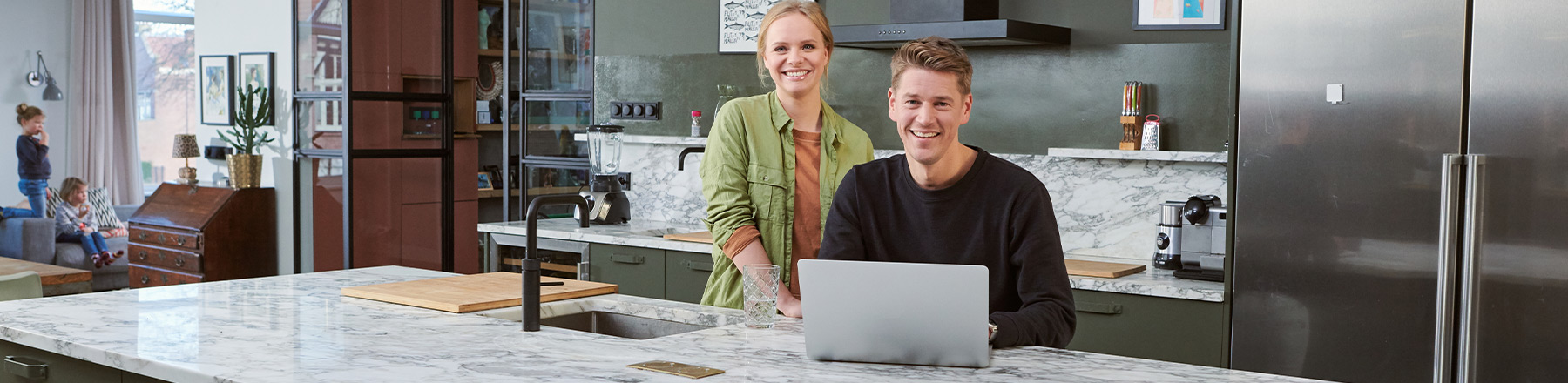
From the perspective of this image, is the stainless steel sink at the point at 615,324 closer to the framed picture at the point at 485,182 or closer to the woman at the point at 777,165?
the woman at the point at 777,165

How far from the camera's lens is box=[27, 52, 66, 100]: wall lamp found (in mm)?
9344

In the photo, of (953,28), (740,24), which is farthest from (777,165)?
(740,24)

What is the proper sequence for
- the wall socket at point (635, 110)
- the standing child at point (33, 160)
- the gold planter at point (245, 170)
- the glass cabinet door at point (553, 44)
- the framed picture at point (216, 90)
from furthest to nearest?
the standing child at point (33, 160), the framed picture at point (216, 90), the gold planter at point (245, 170), the glass cabinet door at point (553, 44), the wall socket at point (635, 110)

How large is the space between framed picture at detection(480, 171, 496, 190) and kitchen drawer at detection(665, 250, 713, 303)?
3.16 meters

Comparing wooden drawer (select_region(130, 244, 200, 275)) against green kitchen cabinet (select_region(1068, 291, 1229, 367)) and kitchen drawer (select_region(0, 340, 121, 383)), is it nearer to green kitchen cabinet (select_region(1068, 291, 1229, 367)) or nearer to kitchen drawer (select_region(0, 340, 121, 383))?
kitchen drawer (select_region(0, 340, 121, 383))

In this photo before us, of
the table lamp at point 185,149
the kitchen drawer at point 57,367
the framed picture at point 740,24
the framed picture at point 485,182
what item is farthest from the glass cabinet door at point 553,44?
the kitchen drawer at point 57,367

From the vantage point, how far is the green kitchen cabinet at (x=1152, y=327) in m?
3.15

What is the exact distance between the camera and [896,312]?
170 cm

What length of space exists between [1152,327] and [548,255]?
2.34 metres

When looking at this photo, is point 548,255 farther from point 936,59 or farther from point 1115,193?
point 936,59

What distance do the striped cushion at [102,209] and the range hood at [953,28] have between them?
6419mm

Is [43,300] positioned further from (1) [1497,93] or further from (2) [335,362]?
(1) [1497,93]

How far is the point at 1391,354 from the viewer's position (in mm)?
2844

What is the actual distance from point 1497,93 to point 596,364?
2024 mm
